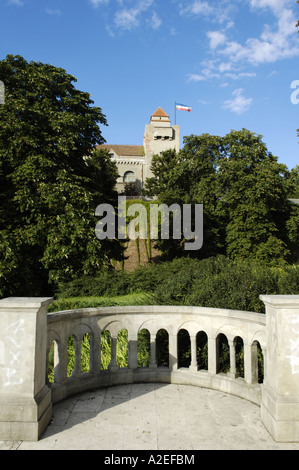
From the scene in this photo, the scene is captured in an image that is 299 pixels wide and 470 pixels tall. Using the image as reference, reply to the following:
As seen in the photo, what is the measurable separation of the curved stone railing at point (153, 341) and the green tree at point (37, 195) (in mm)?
8836

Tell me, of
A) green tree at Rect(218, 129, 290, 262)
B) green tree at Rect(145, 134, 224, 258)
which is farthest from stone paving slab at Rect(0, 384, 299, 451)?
green tree at Rect(145, 134, 224, 258)

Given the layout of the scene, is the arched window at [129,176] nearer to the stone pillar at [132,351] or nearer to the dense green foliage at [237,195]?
the dense green foliage at [237,195]

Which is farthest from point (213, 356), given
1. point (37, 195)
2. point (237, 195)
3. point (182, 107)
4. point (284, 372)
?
point (182, 107)

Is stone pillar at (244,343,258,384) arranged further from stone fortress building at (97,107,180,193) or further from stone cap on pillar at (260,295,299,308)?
stone fortress building at (97,107,180,193)

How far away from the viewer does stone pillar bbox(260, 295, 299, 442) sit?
359 cm

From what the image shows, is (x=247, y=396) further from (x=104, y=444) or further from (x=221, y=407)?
(x=104, y=444)

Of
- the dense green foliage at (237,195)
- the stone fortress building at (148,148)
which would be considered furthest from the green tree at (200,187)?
the stone fortress building at (148,148)

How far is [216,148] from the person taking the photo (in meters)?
32.5

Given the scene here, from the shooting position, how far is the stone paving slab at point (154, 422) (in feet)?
11.5

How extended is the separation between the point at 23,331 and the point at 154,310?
7.22 feet

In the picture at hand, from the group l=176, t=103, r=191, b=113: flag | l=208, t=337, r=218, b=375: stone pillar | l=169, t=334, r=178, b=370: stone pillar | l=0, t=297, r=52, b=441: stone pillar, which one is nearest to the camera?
l=0, t=297, r=52, b=441: stone pillar

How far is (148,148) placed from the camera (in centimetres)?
5684

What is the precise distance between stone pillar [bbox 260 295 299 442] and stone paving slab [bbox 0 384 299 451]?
0.50 feet
